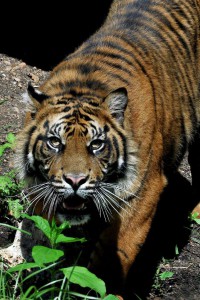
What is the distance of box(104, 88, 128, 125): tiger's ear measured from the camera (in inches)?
135

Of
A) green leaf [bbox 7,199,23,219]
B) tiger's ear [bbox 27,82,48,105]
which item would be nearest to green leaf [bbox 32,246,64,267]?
tiger's ear [bbox 27,82,48,105]

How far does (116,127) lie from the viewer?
11.6 feet

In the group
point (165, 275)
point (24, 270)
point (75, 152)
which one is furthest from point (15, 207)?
point (75, 152)

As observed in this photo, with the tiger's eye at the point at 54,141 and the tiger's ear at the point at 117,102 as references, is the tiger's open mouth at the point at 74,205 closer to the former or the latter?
the tiger's eye at the point at 54,141

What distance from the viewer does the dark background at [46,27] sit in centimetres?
634

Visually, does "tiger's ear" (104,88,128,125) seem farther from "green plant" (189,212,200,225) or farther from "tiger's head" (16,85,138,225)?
"green plant" (189,212,200,225)

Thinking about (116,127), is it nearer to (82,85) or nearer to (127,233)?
(82,85)

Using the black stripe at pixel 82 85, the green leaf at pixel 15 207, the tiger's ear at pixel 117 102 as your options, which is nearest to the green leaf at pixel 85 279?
the tiger's ear at pixel 117 102

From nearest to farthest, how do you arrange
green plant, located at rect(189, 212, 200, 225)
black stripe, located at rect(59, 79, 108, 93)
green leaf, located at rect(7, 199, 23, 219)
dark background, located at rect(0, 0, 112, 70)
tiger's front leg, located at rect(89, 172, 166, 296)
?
black stripe, located at rect(59, 79, 108, 93) → tiger's front leg, located at rect(89, 172, 166, 296) → green leaf, located at rect(7, 199, 23, 219) → green plant, located at rect(189, 212, 200, 225) → dark background, located at rect(0, 0, 112, 70)

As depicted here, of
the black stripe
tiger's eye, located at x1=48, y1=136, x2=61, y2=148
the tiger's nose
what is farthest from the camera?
the black stripe

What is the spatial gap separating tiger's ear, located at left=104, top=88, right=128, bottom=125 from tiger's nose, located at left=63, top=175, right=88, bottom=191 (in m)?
0.41

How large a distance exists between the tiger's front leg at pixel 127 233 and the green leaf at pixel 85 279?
40.8 inches

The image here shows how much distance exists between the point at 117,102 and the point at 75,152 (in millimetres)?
352

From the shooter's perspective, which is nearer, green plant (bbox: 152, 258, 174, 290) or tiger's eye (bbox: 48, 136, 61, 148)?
tiger's eye (bbox: 48, 136, 61, 148)
